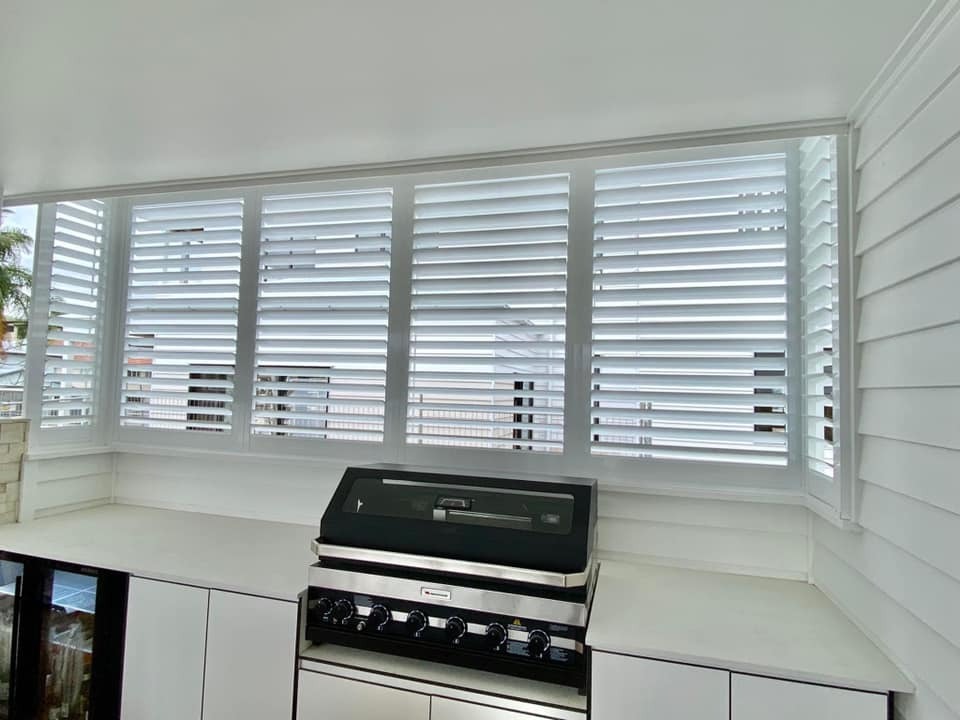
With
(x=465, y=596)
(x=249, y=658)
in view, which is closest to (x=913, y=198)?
(x=465, y=596)

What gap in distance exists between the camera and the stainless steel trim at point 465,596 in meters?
1.42

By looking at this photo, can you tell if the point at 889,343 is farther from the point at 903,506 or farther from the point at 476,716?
the point at 476,716

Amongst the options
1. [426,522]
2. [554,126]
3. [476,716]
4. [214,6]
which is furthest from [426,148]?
[476,716]

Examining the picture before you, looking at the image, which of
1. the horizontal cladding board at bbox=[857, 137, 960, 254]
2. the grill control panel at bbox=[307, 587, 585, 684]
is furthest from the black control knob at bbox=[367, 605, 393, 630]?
the horizontal cladding board at bbox=[857, 137, 960, 254]

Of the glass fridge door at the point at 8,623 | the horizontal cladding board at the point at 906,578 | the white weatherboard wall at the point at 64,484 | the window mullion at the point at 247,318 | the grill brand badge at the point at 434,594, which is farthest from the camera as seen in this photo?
the window mullion at the point at 247,318

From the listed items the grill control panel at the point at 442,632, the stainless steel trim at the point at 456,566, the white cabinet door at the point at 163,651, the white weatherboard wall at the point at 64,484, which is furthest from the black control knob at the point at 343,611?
the white weatherboard wall at the point at 64,484

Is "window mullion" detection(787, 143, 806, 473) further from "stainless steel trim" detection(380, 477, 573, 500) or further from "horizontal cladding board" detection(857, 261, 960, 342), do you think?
"stainless steel trim" detection(380, 477, 573, 500)

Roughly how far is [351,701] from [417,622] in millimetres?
296

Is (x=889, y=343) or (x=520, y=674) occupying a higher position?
(x=889, y=343)

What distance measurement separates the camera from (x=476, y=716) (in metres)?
1.43

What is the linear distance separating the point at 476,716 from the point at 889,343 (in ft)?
4.73

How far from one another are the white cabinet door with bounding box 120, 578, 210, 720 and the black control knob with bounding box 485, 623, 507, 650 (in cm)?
94

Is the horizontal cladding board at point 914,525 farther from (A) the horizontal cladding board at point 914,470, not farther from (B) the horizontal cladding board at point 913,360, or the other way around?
(B) the horizontal cladding board at point 913,360

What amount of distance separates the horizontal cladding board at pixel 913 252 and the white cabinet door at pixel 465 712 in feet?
4.69
